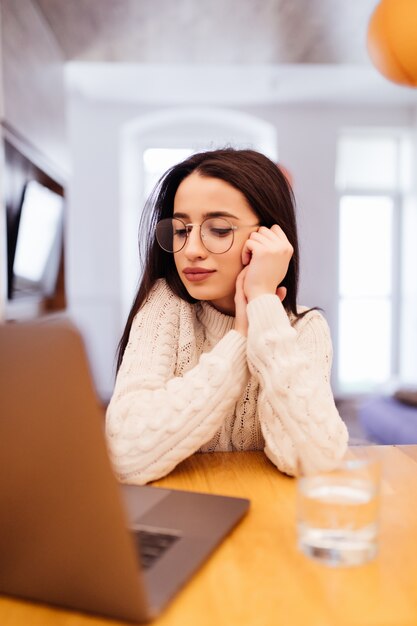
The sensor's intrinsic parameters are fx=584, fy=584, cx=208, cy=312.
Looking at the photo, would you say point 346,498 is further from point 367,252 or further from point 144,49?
point 367,252

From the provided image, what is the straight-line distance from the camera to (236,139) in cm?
585

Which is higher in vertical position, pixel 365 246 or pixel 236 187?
pixel 365 246

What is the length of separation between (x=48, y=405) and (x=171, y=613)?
0.22 meters

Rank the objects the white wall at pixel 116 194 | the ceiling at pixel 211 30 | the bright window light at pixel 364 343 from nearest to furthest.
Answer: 1. the ceiling at pixel 211 30
2. the white wall at pixel 116 194
3. the bright window light at pixel 364 343

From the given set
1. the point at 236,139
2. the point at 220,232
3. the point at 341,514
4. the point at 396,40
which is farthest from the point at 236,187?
the point at 236,139

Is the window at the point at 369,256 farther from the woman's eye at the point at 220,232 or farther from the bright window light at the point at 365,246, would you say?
the woman's eye at the point at 220,232

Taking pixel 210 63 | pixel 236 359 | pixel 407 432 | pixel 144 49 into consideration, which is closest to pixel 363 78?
pixel 210 63

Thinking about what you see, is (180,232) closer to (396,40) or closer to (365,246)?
(396,40)

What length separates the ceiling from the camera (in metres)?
3.40

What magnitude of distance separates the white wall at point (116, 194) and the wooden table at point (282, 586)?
4.62 metres

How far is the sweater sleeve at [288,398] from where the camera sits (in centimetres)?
95

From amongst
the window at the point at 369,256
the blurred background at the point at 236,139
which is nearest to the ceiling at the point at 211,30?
the blurred background at the point at 236,139

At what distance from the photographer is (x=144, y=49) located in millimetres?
4090

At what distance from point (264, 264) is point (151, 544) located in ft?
2.19
